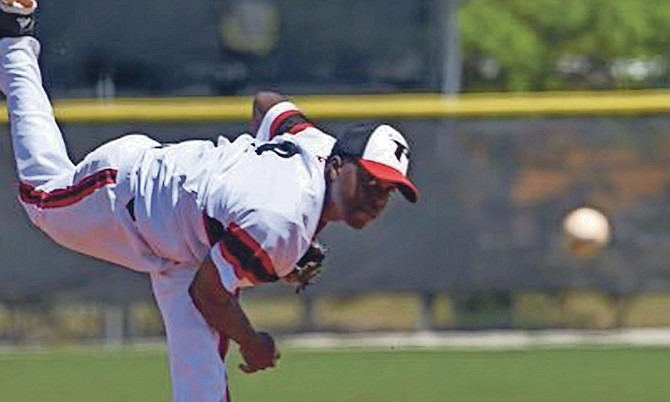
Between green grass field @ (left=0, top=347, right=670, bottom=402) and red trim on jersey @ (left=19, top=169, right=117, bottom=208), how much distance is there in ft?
9.81

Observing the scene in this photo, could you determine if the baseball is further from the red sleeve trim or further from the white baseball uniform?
the red sleeve trim

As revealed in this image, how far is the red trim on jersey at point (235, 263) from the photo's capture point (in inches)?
225

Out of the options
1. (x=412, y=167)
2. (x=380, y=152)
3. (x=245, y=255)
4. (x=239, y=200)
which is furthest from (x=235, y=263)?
(x=412, y=167)

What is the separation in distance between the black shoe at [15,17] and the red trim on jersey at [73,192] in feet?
1.66

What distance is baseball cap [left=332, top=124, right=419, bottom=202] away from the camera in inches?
222

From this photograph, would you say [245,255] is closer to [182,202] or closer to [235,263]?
[235,263]

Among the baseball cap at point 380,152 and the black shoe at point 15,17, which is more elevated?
the black shoe at point 15,17

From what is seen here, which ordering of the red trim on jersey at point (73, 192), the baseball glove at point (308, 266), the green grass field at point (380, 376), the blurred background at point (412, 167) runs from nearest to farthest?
1. the baseball glove at point (308, 266)
2. the red trim on jersey at point (73, 192)
3. the green grass field at point (380, 376)
4. the blurred background at point (412, 167)

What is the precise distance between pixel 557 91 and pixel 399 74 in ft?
3.58

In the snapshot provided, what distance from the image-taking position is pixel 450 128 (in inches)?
490

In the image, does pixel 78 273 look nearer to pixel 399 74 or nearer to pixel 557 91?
pixel 399 74

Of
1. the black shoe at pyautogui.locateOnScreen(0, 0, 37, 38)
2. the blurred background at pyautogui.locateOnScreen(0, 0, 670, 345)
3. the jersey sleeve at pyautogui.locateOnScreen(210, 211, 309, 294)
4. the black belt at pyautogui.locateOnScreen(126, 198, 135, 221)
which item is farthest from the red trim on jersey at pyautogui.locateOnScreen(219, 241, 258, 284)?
the blurred background at pyautogui.locateOnScreen(0, 0, 670, 345)

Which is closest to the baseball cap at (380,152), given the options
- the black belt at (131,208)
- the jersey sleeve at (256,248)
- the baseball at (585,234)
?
the jersey sleeve at (256,248)

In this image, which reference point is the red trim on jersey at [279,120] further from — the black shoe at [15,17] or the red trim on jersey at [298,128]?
the black shoe at [15,17]
